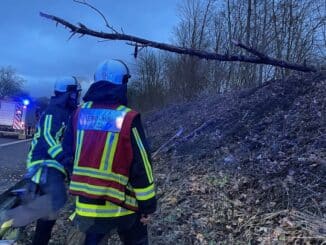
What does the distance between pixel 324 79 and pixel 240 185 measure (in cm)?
400

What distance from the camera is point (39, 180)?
5.07 meters

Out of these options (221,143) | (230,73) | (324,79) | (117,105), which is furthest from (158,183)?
(230,73)

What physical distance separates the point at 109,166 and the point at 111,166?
0.02 m

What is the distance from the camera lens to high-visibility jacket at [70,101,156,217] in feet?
11.4

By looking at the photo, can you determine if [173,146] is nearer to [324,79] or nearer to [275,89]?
[275,89]

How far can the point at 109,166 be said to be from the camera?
3473 mm

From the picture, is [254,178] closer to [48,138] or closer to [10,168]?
[48,138]

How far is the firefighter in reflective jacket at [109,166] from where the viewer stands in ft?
11.4

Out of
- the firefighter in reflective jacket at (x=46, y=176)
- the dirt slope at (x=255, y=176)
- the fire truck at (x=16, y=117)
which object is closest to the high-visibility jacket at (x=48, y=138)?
the firefighter in reflective jacket at (x=46, y=176)

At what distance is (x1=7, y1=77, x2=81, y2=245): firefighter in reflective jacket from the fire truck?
27420 mm

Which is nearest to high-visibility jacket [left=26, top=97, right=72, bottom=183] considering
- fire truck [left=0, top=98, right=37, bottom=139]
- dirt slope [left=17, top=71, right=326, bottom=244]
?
dirt slope [left=17, top=71, right=326, bottom=244]

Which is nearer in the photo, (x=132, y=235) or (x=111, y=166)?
(x=111, y=166)

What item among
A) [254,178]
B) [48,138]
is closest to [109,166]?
[48,138]

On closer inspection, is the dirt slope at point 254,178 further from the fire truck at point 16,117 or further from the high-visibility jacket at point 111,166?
the fire truck at point 16,117
